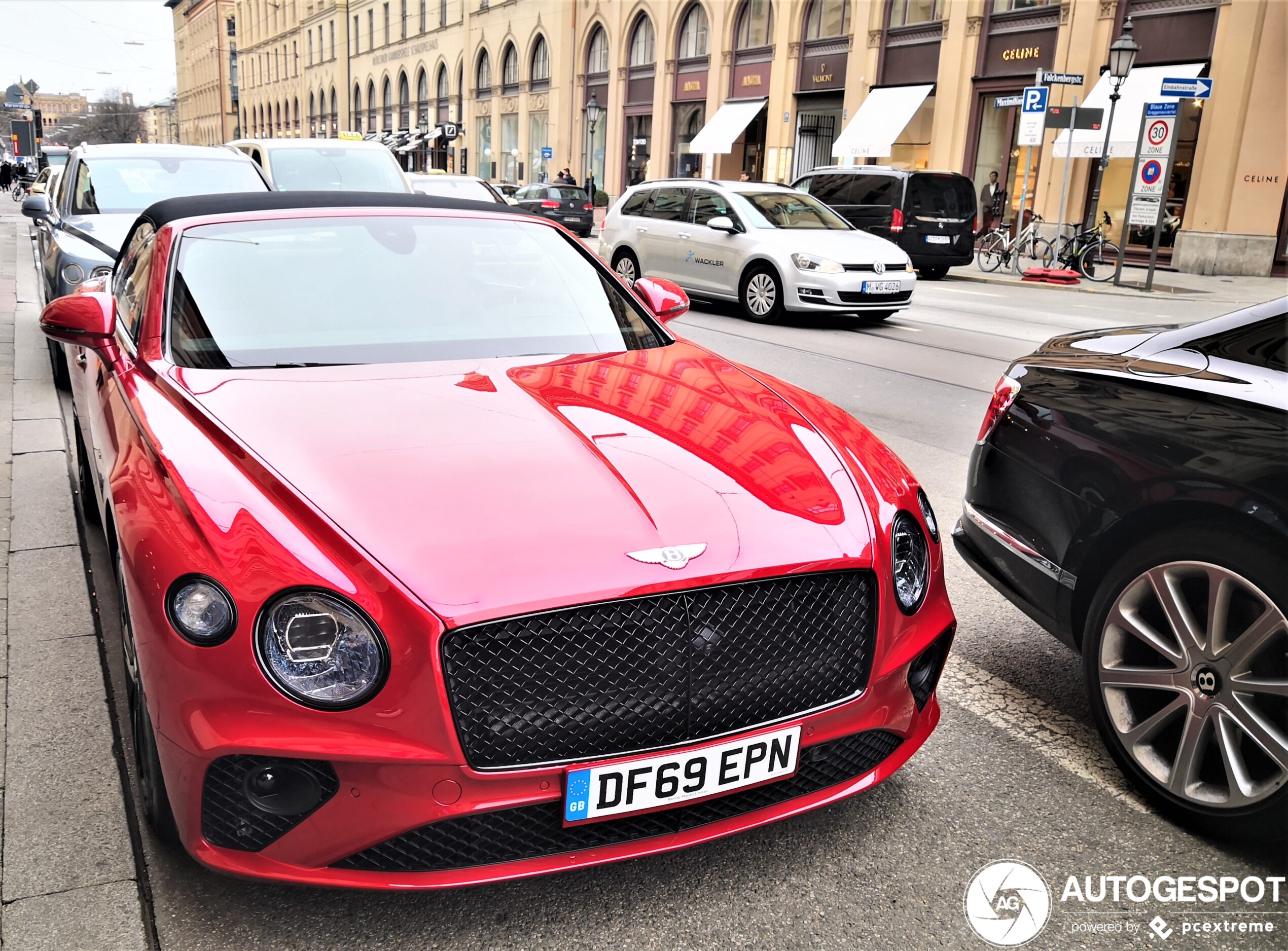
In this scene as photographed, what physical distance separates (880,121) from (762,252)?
64.4 feet

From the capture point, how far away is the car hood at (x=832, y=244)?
12297mm

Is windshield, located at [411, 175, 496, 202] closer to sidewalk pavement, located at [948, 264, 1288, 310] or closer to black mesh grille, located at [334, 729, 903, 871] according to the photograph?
sidewalk pavement, located at [948, 264, 1288, 310]

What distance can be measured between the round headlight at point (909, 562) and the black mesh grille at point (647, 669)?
0.18 meters

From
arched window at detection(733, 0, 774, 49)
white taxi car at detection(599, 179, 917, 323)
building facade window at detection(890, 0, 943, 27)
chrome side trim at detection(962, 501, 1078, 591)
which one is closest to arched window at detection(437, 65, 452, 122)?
arched window at detection(733, 0, 774, 49)

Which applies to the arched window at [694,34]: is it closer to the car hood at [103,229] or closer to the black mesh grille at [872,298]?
the black mesh grille at [872,298]

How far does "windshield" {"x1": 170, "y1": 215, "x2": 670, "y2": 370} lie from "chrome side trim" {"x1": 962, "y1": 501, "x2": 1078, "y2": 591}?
3.84ft

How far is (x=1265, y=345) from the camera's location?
2.70 m

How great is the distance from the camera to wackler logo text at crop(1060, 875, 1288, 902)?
→ 95.1 inches

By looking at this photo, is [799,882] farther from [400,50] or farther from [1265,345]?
[400,50]

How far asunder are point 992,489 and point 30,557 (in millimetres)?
3565

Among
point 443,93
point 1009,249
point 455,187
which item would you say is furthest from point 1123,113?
point 443,93

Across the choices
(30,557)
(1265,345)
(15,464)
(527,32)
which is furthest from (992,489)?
(527,32)

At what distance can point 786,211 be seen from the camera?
43.7 feet

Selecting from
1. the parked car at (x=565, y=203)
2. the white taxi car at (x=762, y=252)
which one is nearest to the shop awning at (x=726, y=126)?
the parked car at (x=565, y=203)
